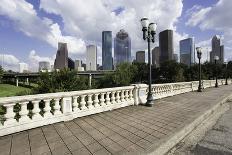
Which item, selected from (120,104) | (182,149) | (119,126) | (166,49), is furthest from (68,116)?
(166,49)

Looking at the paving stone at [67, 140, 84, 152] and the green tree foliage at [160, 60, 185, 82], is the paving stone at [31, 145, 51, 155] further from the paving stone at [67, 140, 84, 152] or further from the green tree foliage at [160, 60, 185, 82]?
the green tree foliage at [160, 60, 185, 82]

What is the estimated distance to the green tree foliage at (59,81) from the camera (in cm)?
1529

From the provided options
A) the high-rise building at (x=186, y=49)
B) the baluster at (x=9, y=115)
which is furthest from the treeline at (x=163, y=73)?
the high-rise building at (x=186, y=49)

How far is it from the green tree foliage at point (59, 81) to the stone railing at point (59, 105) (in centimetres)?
742

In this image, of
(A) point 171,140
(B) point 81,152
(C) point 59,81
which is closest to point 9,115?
(B) point 81,152

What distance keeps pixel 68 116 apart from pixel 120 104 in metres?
2.97

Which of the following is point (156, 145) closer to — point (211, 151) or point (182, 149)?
point (182, 149)

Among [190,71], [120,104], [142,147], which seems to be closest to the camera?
[142,147]

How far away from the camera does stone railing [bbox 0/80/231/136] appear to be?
5.16 m

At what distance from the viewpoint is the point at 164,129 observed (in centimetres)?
556

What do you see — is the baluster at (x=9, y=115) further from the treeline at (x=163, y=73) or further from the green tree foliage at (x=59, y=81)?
the treeline at (x=163, y=73)

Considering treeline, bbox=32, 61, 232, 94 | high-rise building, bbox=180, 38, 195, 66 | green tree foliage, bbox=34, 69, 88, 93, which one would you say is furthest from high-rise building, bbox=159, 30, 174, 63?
green tree foliage, bbox=34, 69, 88, 93

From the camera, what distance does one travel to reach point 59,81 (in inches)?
626

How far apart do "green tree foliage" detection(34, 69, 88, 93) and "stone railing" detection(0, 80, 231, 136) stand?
7417mm
